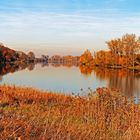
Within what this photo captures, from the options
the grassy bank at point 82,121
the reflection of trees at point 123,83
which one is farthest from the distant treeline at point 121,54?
the grassy bank at point 82,121

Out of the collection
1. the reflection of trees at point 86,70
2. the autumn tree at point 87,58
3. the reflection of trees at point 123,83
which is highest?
the autumn tree at point 87,58

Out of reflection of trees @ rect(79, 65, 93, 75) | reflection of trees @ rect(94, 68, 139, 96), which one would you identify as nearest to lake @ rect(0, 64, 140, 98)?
reflection of trees @ rect(94, 68, 139, 96)

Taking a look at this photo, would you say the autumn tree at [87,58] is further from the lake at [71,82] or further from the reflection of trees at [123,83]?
the lake at [71,82]

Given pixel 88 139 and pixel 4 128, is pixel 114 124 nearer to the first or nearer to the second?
pixel 88 139

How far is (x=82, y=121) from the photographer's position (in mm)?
8430

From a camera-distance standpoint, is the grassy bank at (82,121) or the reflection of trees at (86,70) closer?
the grassy bank at (82,121)

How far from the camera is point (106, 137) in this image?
5.23 meters

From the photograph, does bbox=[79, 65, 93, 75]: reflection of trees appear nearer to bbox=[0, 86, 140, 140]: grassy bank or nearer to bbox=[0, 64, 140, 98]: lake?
bbox=[0, 64, 140, 98]: lake

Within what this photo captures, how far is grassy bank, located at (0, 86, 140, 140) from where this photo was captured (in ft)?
13.9

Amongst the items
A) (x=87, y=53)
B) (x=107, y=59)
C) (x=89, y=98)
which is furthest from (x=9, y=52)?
(x=89, y=98)

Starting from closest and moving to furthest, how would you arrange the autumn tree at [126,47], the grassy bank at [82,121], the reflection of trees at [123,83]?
the grassy bank at [82,121] → the reflection of trees at [123,83] → the autumn tree at [126,47]

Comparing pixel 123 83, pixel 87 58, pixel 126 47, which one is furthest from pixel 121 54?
pixel 123 83

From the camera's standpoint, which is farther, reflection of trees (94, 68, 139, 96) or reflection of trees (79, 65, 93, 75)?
reflection of trees (79, 65, 93, 75)

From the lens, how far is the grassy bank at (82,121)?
13.9 feet
